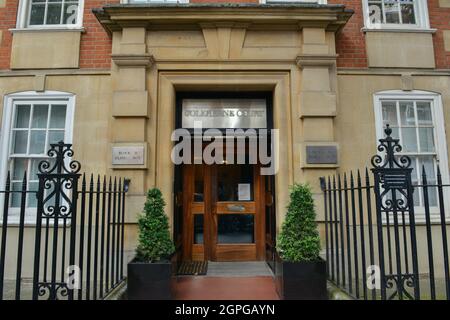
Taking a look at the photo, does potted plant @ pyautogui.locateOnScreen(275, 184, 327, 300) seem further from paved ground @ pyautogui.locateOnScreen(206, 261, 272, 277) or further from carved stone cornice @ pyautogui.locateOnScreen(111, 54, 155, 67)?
carved stone cornice @ pyautogui.locateOnScreen(111, 54, 155, 67)

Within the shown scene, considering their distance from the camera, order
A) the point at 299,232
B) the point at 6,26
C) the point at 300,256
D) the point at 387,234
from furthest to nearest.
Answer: the point at 6,26
the point at 299,232
the point at 300,256
the point at 387,234

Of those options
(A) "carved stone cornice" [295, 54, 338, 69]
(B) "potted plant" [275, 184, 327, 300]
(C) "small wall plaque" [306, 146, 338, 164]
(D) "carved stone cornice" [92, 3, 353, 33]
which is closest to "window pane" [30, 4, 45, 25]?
(D) "carved stone cornice" [92, 3, 353, 33]

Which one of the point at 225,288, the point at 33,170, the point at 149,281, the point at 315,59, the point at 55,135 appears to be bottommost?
the point at 225,288

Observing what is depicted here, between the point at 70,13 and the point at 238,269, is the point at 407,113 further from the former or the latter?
the point at 70,13

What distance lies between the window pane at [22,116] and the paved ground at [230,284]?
408 centimetres

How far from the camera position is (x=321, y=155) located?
575 centimetres

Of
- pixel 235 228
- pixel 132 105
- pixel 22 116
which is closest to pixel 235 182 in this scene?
pixel 235 228

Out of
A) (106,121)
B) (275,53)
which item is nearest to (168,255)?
(106,121)

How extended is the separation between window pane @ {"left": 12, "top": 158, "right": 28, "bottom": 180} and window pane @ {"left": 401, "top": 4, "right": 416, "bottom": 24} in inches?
308

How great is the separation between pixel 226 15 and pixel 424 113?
4.11 m

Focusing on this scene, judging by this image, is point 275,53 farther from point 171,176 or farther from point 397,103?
→ point 171,176

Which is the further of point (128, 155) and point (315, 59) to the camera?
point (315, 59)

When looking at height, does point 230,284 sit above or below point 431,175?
below

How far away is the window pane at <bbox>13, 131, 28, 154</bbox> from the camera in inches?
251
